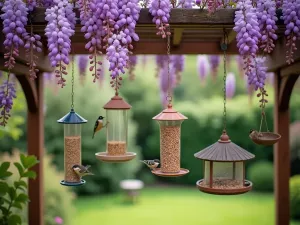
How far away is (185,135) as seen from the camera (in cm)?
1117

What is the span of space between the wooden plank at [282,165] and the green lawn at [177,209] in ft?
14.7

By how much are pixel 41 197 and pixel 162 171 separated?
6.49ft

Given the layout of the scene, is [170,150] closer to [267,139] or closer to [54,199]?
[267,139]

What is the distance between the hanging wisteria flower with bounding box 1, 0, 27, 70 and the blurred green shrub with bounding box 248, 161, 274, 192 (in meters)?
8.33

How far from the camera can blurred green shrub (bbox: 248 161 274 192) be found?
10.2 metres

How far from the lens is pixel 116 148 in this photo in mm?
3297


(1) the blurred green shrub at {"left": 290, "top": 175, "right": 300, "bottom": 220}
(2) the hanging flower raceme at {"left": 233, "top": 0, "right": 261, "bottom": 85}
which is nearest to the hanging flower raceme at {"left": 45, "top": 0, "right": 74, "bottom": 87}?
(2) the hanging flower raceme at {"left": 233, "top": 0, "right": 261, "bottom": 85}

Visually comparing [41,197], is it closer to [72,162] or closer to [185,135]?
[72,162]

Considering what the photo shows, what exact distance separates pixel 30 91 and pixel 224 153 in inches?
83.7

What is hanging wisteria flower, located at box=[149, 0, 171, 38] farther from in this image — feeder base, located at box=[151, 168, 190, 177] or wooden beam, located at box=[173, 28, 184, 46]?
feeder base, located at box=[151, 168, 190, 177]

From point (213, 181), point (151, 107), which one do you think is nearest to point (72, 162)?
point (213, 181)

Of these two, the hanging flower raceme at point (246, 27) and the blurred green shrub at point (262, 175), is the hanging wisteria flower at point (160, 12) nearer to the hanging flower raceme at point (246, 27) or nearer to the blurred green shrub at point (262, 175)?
the hanging flower raceme at point (246, 27)

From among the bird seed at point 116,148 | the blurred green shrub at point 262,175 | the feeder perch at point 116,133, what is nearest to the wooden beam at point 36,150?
the feeder perch at point 116,133

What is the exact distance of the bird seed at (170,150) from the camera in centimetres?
294
